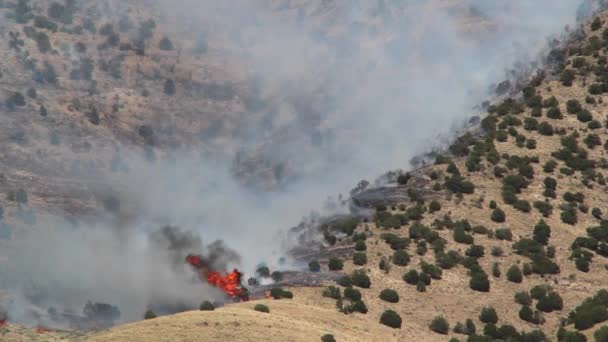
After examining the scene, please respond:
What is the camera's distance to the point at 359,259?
76812 mm

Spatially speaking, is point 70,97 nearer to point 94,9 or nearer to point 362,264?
point 94,9

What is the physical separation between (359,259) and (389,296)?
781cm

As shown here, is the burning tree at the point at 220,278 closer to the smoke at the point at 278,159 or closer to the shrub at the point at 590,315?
the smoke at the point at 278,159

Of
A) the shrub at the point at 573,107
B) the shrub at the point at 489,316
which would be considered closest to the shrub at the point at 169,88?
the shrub at the point at 573,107

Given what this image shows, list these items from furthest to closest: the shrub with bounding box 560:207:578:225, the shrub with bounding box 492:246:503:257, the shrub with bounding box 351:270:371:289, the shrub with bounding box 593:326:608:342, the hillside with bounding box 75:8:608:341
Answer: the shrub with bounding box 560:207:578:225
the shrub with bounding box 492:246:503:257
the shrub with bounding box 351:270:371:289
the hillside with bounding box 75:8:608:341
the shrub with bounding box 593:326:608:342

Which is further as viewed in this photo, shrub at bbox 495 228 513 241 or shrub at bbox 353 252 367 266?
shrub at bbox 495 228 513 241

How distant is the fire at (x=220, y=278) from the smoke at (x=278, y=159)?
1.16 meters

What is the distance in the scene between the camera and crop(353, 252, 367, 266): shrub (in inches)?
3019

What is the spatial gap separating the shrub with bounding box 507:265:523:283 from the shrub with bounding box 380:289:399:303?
32.6 ft

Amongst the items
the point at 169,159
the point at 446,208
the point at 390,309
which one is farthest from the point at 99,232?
the point at 390,309

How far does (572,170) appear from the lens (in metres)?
89.7

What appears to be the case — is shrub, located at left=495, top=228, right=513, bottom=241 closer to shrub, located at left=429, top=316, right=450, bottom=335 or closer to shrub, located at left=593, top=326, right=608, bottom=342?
shrub, located at left=429, top=316, right=450, bottom=335

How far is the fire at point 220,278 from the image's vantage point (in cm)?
7721

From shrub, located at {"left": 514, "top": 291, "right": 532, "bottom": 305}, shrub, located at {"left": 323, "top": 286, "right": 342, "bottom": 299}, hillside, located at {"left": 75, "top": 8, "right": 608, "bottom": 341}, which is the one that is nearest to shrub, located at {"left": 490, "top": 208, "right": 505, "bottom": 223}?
hillside, located at {"left": 75, "top": 8, "right": 608, "bottom": 341}
